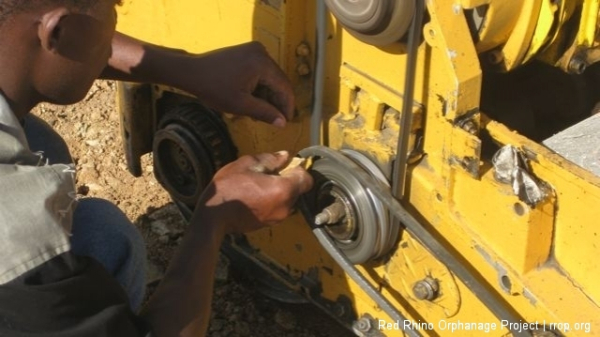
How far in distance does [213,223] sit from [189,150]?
2.08 ft

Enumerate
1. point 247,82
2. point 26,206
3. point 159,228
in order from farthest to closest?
point 159,228
point 247,82
point 26,206

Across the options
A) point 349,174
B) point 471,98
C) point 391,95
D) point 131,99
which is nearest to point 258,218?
point 349,174

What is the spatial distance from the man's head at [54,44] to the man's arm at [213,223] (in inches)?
14.7

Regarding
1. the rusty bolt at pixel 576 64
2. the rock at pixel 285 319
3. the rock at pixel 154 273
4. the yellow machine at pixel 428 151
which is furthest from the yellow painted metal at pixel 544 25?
the rock at pixel 154 273

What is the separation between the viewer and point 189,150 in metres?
2.50

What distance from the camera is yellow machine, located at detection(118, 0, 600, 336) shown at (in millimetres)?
1800

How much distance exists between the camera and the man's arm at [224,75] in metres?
2.13

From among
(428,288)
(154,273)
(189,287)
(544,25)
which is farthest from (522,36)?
(154,273)

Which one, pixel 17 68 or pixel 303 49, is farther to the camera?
pixel 303 49

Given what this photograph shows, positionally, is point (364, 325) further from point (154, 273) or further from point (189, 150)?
point (154, 273)

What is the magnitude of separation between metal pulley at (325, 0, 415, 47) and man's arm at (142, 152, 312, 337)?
34 centimetres

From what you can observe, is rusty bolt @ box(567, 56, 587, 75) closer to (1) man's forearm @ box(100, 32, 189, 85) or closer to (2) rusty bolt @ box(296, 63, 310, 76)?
(2) rusty bolt @ box(296, 63, 310, 76)

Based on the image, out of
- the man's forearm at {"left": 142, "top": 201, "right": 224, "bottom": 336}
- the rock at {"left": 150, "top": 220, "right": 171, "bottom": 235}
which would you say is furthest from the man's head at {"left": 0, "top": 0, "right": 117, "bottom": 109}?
the rock at {"left": 150, "top": 220, "right": 171, "bottom": 235}

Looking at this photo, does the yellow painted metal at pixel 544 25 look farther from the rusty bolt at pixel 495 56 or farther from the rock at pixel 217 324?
the rock at pixel 217 324
